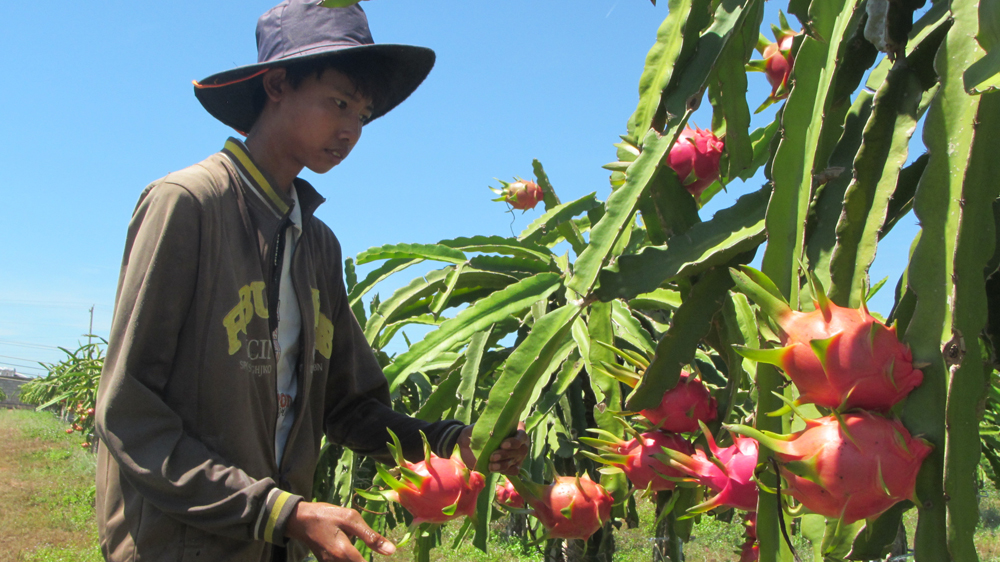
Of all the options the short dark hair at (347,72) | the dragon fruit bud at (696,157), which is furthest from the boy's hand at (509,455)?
the short dark hair at (347,72)

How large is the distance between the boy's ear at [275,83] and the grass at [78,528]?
3.17m

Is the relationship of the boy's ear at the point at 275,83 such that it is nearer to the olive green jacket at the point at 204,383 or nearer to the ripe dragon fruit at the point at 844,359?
the olive green jacket at the point at 204,383

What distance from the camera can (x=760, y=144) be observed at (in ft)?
5.70

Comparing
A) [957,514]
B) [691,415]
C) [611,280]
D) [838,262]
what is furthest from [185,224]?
[957,514]

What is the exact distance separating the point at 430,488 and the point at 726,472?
0.38 meters

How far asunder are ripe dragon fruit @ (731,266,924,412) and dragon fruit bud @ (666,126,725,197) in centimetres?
69

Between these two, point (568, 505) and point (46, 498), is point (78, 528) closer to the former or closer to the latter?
point (46, 498)

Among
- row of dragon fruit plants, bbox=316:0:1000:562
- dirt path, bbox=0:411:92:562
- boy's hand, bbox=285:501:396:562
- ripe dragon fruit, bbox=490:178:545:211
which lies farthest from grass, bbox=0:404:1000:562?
boy's hand, bbox=285:501:396:562

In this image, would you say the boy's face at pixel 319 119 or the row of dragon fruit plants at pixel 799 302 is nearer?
the row of dragon fruit plants at pixel 799 302

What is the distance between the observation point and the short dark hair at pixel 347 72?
1463mm

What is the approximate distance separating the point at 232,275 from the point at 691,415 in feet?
2.51

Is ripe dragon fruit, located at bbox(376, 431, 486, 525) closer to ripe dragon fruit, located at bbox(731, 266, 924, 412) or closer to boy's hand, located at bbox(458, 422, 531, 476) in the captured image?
boy's hand, located at bbox(458, 422, 531, 476)

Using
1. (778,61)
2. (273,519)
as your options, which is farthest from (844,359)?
(778,61)

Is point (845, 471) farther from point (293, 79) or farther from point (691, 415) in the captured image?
point (293, 79)
